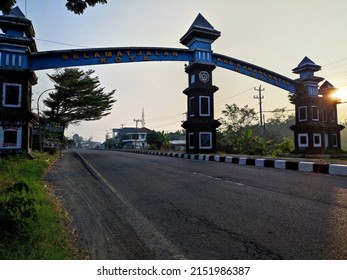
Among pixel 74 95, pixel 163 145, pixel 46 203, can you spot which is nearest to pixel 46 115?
pixel 74 95

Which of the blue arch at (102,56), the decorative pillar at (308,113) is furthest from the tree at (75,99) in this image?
the decorative pillar at (308,113)

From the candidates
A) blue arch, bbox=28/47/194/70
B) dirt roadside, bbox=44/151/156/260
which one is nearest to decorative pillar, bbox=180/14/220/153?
blue arch, bbox=28/47/194/70

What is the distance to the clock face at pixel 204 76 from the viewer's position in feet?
83.1

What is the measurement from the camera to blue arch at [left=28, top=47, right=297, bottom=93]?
19641 mm

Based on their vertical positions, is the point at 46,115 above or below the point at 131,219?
above

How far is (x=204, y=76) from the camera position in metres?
25.6

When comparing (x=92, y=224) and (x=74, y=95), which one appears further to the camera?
(x=74, y=95)

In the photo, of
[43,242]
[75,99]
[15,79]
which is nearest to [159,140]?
[75,99]

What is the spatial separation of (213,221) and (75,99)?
103 feet

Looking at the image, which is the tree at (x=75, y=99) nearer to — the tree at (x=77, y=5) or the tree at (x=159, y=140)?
the tree at (x=159, y=140)

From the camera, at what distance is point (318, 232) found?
324 centimetres

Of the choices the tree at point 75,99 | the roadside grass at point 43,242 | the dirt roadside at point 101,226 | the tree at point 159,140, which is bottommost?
the dirt roadside at point 101,226

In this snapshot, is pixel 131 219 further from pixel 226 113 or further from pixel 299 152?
pixel 226 113
